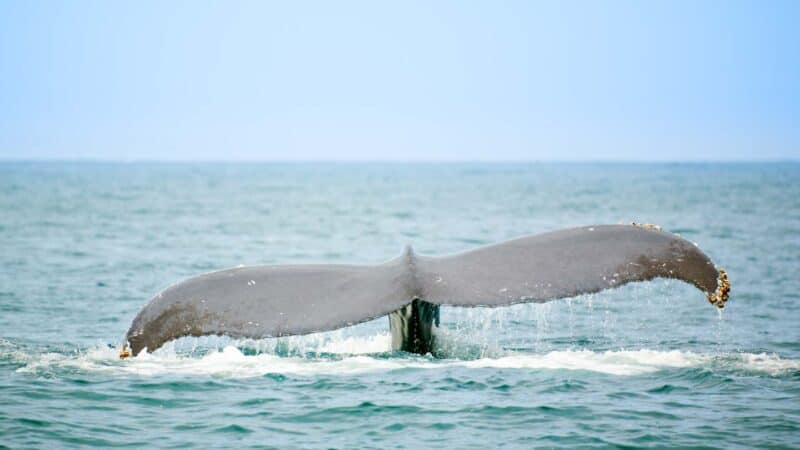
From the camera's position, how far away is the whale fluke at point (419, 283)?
670 centimetres

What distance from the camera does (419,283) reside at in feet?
23.5

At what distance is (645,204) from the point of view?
5294cm

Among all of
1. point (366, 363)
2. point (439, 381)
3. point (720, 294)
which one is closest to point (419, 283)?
point (439, 381)

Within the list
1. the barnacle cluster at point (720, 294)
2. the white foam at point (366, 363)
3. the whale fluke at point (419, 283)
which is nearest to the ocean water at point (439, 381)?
the white foam at point (366, 363)

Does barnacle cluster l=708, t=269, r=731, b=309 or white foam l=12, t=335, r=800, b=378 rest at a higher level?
barnacle cluster l=708, t=269, r=731, b=309

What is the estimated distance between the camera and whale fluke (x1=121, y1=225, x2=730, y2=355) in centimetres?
670

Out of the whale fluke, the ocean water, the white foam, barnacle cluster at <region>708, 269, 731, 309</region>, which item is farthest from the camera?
the white foam

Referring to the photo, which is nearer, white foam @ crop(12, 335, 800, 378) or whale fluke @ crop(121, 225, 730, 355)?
whale fluke @ crop(121, 225, 730, 355)

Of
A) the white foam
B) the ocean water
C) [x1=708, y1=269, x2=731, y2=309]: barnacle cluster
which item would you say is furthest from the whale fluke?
the white foam

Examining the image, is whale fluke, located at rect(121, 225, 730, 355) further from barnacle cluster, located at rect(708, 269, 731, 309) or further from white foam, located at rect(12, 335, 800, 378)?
white foam, located at rect(12, 335, 800, 378)

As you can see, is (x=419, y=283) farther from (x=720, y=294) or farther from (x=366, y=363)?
(x=366, y=363)

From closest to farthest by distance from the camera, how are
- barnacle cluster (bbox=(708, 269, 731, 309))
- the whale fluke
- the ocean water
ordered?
barnacle cluster (bbox=(708, 269, 731, 309)), the whale fluke, the ocean water

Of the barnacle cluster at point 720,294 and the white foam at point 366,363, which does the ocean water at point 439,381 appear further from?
the barnacle cluster at point 720,294

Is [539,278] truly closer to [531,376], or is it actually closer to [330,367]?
[531,376]
